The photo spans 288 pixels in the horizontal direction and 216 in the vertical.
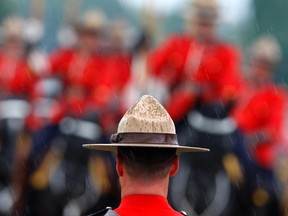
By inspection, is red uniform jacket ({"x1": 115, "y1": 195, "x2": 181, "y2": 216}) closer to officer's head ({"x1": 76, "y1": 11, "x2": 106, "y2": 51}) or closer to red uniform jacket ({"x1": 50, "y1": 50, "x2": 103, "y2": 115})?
red uniform jacket ({"x1": 50, "y1": 50, "x2": 103, "y2": 115})

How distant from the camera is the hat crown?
446 cm

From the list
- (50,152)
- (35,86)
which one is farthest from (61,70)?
(50,152)

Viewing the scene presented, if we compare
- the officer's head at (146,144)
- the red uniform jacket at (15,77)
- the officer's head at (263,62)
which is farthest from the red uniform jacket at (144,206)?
the officer's head at (263,62)

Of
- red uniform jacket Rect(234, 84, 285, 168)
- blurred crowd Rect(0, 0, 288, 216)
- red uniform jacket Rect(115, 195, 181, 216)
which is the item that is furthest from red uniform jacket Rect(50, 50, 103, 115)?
red uniform jacket Rect(115, 195, 181, 216)

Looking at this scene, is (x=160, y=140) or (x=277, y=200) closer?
(x=160, y=140)

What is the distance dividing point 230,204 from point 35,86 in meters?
3.25

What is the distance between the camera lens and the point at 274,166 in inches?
473

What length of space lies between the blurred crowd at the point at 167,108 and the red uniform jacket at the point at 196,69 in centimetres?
1

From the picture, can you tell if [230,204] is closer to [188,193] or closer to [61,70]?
[188,193]

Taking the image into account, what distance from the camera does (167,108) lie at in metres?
11.0

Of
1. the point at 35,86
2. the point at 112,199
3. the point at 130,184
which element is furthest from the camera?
the point at 35,86

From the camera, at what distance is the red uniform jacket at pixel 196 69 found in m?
10.8

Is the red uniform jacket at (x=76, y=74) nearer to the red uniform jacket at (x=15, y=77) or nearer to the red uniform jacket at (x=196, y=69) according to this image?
the red uniform jacket at (x=15, y=77)

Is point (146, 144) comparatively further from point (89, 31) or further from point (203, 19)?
point (89, 31)
